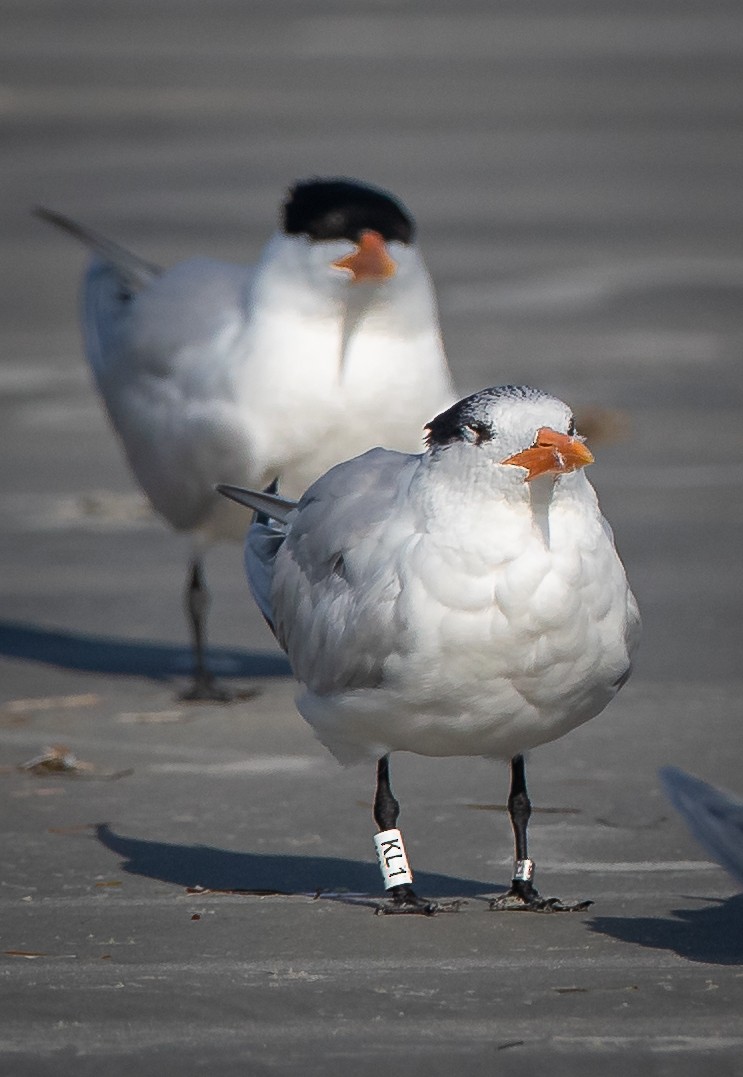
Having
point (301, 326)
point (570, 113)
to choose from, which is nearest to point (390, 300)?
point (301, 326)

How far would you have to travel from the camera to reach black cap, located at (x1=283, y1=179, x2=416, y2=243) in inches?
314

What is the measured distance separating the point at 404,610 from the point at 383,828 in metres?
0.63

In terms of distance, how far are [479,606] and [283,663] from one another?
349cm

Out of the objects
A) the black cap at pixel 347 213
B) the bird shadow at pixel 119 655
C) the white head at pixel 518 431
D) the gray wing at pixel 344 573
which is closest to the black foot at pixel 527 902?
the gray wing at pixel 344 573

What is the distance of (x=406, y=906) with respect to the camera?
18.1 feet

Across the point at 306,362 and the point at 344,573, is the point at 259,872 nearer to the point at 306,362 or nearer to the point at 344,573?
the point at 344,573

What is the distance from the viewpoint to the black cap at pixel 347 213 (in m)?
7.98

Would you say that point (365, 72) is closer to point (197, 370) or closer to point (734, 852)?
point (197, 370)

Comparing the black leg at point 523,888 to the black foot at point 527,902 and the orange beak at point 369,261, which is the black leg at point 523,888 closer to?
the black foot at point 527,902

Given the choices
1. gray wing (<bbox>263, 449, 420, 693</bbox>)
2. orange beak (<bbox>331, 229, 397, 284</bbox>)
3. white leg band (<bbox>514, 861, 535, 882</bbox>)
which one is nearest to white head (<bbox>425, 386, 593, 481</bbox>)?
gray wing (<bbox>263, 449, 420, 693</bbox>)

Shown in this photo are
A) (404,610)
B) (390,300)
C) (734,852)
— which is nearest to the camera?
(734,852)

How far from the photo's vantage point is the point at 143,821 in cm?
646

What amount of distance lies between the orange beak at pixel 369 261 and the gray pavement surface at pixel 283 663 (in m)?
1.43

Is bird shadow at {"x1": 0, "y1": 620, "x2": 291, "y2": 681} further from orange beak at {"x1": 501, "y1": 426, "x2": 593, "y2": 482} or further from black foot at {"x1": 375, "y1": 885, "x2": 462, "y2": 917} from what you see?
orange beak at {"x1": 501, "y1": 426, "x2": 593, "y2": 482}
